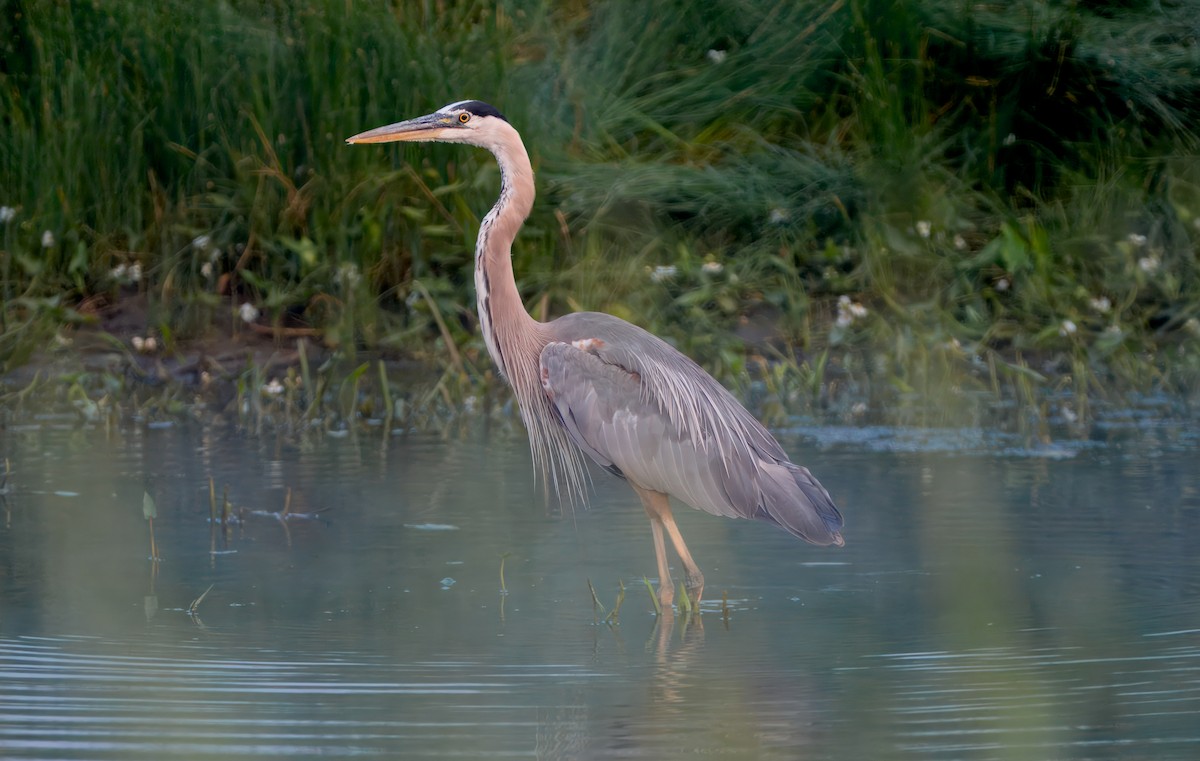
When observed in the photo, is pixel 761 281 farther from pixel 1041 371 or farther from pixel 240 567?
pixel 240 567

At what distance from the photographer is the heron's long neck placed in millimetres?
6051

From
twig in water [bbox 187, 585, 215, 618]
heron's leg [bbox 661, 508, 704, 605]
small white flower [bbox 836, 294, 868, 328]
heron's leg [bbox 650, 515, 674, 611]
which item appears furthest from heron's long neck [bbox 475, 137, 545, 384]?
small white flower [bbox 836, 294, 868, 328]

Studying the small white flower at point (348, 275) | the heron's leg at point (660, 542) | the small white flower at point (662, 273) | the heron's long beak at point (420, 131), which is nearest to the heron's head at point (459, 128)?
the heron's long beak at point (420, 131)

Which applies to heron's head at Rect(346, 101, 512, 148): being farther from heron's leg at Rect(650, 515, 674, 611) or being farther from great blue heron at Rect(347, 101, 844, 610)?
heron's leg at Rect(650, 515, 674, 611)

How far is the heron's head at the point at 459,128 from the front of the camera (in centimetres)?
621

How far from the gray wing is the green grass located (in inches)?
96.2

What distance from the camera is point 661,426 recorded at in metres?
5.68

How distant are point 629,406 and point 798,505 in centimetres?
68

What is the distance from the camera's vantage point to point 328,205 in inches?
350

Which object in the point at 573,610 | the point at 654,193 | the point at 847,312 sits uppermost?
the point at 654,193

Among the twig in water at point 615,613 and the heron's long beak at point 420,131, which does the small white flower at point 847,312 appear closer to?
the heron's long beak at point 420,131

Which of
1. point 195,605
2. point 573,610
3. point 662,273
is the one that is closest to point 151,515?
point 195,605

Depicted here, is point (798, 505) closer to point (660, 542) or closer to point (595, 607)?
point (660, 542)

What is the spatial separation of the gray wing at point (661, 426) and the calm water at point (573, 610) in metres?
0.26
